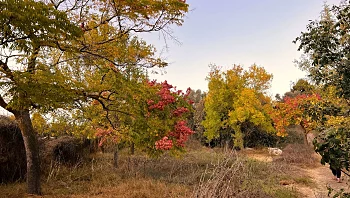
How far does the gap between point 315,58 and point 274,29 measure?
9.39m

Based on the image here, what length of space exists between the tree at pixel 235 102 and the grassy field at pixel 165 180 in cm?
882

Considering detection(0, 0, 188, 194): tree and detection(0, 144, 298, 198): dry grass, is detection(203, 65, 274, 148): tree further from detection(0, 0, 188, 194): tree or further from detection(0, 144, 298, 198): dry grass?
detection(0, 0, 188, 194): tree

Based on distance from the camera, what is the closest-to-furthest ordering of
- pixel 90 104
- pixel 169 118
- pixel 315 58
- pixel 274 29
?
1. pixel 315 58
2. pixel 90 104
3. pixel 169 118
4. pixel 274 29

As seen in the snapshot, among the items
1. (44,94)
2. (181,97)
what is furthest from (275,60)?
(44,94)

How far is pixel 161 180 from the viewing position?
8.47 m

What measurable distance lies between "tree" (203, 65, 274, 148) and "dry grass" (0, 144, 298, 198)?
9310 mm

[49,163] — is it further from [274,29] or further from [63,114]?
[274,29]

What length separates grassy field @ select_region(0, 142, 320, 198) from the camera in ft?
16.8

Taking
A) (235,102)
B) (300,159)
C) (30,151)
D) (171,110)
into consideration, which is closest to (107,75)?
(30,151)

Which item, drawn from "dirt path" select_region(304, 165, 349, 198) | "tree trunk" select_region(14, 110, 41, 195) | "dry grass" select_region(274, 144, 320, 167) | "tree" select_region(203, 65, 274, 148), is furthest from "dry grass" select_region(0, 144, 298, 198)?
"tree" select_region(203, 65, 274, 148)

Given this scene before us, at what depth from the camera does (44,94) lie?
4.64 m

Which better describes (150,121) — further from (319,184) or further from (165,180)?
(319,184)

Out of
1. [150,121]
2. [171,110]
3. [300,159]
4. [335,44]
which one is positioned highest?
[335,44]

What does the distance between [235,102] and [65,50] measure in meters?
16.5
